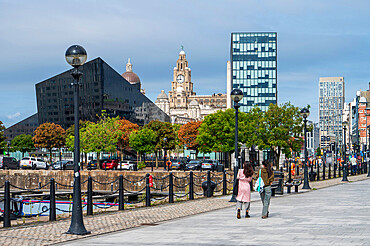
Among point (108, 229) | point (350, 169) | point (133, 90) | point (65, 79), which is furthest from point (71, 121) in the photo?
point (108, 229)

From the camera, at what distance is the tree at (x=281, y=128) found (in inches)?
2162

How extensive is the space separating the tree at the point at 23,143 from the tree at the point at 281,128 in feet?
168

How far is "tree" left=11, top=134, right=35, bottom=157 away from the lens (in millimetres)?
94500

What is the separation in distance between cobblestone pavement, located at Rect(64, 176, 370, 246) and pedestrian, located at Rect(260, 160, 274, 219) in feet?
0.95

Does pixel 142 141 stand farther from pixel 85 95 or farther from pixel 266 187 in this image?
pixel 266 187

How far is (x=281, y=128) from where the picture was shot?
2149 inches

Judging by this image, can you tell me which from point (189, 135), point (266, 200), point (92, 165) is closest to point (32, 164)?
point (92, 165)

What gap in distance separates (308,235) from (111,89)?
85.4 m

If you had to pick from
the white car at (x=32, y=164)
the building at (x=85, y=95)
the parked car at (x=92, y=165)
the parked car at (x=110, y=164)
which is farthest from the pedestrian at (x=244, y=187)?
the building at (x=85, y=95)

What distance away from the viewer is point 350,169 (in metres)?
56.8

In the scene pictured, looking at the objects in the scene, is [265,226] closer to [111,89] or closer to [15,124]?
[111,89]

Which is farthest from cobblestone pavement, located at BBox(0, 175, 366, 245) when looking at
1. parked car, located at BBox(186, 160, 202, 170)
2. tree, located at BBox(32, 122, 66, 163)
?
tree, located at BBox(32, 122, 66, 163)

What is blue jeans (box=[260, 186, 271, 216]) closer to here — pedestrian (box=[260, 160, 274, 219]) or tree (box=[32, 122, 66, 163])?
pedestrian (box=[260, 160, 274, 219])

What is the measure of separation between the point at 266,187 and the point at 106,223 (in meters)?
4.75
